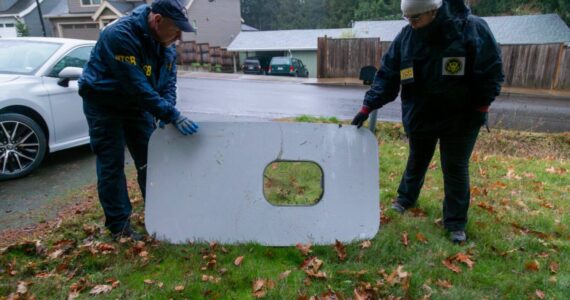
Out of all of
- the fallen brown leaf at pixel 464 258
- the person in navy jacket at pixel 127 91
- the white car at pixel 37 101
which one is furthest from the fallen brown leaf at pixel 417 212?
the white car at pixel 37 101

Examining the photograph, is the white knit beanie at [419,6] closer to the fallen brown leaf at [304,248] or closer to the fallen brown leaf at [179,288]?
the fallen brown leaf at [304,248]

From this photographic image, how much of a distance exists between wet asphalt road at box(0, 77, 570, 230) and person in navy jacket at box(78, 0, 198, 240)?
45.6 inches

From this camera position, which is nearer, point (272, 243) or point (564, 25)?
point (272, 243)

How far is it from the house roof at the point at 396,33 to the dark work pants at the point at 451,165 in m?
21.5

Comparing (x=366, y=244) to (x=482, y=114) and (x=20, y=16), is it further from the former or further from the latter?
(x=20, y=16)

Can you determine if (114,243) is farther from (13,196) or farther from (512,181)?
(512,181)

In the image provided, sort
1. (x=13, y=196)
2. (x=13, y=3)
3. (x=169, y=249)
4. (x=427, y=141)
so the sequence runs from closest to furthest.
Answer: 1. (x=169, y=249)
2. (x=427, y=141)
3. (x=13, y=196)
4. (x=13, y=3)

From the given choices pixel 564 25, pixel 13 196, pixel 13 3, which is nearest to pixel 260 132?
pixel 13 196

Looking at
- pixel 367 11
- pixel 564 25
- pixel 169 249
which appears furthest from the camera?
pixel 367 11

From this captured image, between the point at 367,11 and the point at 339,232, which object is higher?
the point at 367,11

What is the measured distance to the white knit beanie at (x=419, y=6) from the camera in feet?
8.30

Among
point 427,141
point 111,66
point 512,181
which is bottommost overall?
point 512,181

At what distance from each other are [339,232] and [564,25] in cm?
2843

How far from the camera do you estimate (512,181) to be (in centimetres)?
461
